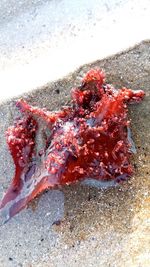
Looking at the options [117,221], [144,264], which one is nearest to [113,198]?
[117,221]

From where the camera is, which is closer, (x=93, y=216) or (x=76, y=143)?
(x=76, y=143)

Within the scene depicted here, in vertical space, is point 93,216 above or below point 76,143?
below

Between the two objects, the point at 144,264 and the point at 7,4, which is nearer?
the point at 144,264

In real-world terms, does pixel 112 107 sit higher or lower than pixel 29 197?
higher

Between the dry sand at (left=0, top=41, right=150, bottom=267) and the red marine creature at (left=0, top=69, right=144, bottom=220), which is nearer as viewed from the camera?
the red marine creature at (left=0, top=69, right=144, bottom=220)

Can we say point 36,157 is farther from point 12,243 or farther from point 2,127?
point 12,243
